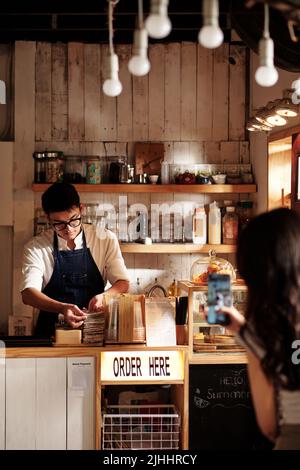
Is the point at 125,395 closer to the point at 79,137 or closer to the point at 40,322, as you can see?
the point at 40,322

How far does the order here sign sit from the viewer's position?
12.8 ft

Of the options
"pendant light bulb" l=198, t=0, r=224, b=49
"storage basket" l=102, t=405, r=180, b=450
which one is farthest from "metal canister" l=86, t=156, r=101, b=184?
"pendant light bulb" l=198, t=0, r=224, b=49

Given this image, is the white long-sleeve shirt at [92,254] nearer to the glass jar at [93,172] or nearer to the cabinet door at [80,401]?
the cabinet door at [80,401]

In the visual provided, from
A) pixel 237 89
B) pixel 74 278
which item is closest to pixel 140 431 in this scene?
pixel 74 278

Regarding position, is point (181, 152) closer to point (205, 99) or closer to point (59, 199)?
point (205, 99)

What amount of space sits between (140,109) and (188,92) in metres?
0.42

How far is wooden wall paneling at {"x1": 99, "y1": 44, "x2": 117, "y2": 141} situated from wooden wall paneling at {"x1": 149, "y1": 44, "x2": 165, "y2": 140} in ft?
0.96

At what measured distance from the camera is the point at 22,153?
18.7 feet

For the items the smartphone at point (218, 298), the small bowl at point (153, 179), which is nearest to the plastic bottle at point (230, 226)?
the small bowl at point (153, 179)

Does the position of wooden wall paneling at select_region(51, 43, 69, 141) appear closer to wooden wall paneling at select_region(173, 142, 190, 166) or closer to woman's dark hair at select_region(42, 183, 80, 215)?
wooden wall paneling at select_region(173, 142, 190, 166)

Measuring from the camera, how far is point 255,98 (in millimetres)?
5648

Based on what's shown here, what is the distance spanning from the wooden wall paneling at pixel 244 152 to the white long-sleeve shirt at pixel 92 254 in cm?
171

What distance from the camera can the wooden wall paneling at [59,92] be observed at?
18.9ft
